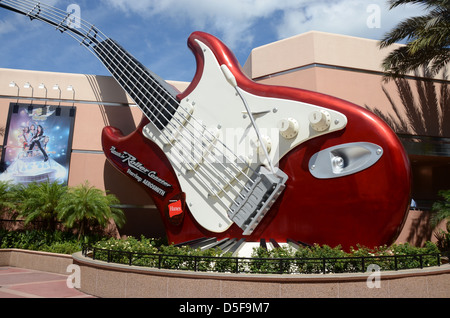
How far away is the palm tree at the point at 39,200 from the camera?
13367mm

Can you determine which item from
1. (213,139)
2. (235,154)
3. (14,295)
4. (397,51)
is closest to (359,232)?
(235,154)

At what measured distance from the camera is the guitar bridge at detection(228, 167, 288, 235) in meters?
8.38

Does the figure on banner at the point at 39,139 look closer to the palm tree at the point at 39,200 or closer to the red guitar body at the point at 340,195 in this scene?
the palm tree at the point at 39,200

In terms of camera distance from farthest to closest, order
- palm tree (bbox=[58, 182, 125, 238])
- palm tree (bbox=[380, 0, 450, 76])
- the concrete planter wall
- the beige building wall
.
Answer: the beige building wall < palm tree (bbox=[58, 182, 125, 238]) < palm tree (bbox=[380, 0, 450, 76]) < the concrete planter wall

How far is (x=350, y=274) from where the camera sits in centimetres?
648

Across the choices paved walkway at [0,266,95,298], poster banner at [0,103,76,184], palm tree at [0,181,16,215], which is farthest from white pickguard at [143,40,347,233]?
palm tree at [0,181,16,215]

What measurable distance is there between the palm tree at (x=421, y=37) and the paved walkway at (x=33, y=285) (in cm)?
1173

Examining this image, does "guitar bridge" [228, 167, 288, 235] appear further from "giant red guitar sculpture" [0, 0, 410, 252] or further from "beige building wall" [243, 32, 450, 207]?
"beige building wall" [243, 32, 450, 207]

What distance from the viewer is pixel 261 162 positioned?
29.0 ft

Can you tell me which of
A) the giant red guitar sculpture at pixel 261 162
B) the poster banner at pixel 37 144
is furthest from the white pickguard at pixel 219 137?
the poster banner at pixel 37 144

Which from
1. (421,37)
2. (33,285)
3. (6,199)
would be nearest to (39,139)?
(6,199)

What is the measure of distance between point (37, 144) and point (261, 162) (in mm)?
11416

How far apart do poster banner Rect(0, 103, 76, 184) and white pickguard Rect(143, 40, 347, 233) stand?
22.2 feet

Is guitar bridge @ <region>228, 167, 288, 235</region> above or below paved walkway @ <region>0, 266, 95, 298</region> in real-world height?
above
